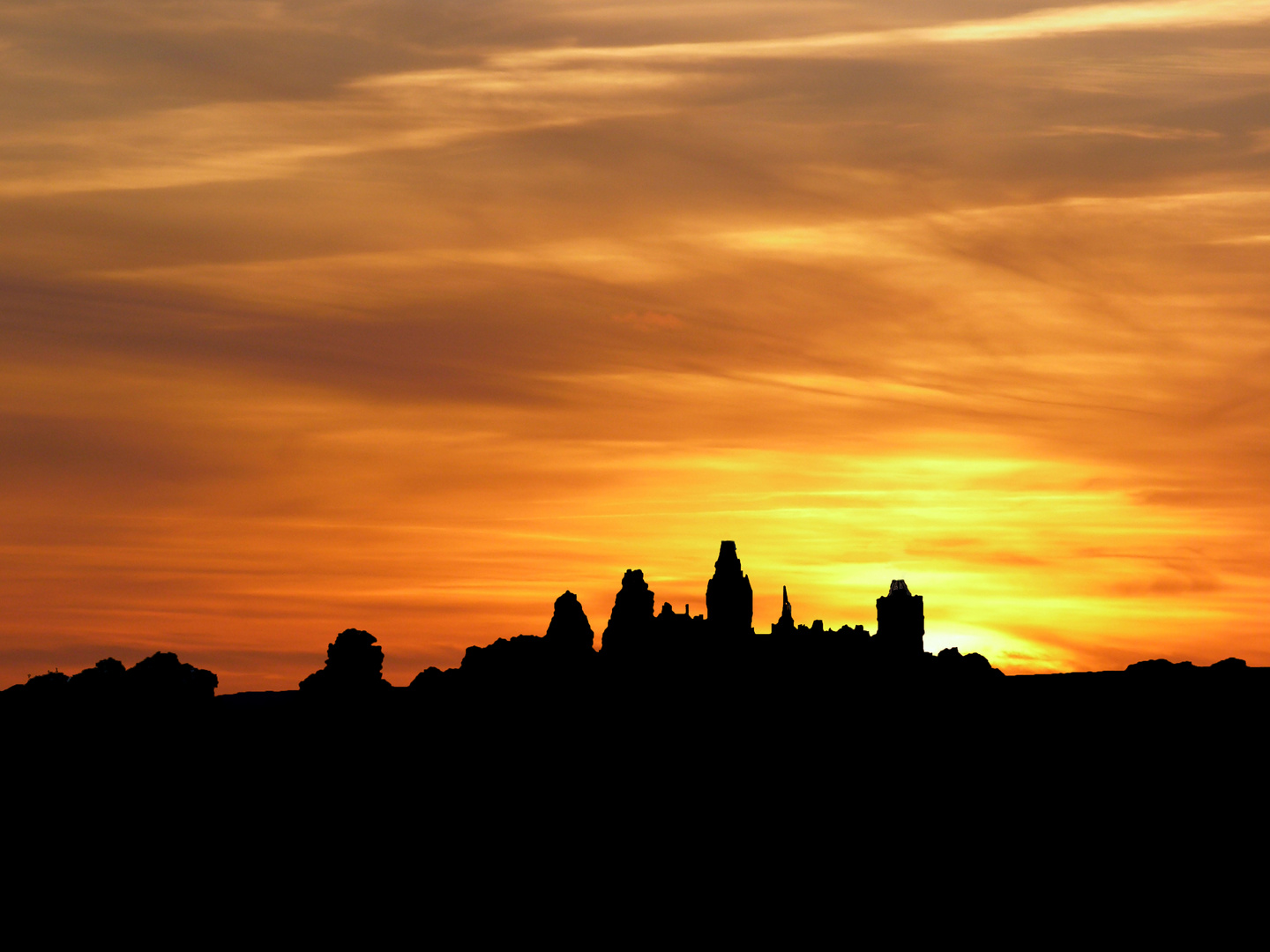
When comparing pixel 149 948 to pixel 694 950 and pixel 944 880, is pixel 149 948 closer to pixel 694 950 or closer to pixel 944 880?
pixel 694 950

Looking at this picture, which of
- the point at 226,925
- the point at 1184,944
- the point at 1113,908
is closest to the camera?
the point at 1184,944

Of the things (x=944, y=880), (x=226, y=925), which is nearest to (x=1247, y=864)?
(x=944, y=880)

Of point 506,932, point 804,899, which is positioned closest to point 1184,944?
point 804,899

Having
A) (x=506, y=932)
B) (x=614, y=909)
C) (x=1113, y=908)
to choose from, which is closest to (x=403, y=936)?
(x=506, y=932)

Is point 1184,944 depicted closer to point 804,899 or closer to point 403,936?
A: point 804,899

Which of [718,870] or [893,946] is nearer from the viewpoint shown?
[893,946]

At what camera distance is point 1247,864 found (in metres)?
187

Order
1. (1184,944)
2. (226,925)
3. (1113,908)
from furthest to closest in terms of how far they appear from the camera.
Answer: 1. (226,925)
2. (1113,908)
3. (1184,944)

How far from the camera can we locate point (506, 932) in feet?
615

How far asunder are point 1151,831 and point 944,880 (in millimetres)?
31090

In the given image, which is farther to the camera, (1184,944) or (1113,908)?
(1113,908)

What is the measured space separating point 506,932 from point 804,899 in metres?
38.0

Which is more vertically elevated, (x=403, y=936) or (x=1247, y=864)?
(x=1247, y=864)

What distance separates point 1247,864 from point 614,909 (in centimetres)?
8027
